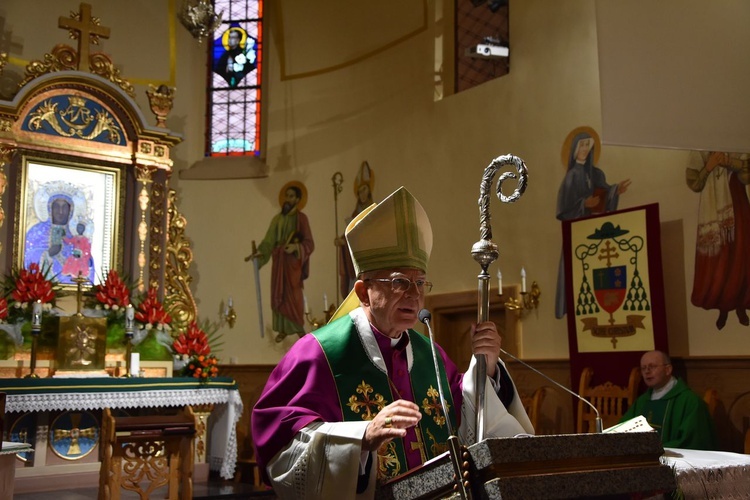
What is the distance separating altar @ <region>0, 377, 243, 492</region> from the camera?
727 centimetres

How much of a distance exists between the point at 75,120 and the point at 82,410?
3231 millimetres


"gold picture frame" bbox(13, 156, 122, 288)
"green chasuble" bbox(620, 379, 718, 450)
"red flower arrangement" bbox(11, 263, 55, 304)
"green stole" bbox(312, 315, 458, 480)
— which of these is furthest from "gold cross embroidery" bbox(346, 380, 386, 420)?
"gold picture frame" bbox(13, 156, 122, 288)

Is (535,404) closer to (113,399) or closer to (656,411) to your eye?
(656,411)

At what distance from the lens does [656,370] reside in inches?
257

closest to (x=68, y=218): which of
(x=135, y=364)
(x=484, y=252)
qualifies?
(x=135, y=364)

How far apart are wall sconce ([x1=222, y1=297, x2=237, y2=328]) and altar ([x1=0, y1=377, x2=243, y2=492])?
7.36 ft

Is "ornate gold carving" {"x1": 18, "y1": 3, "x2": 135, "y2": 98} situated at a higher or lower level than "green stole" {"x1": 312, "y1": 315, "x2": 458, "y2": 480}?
higher

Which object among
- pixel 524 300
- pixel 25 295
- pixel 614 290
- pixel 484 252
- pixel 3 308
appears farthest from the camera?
pixel 524 300

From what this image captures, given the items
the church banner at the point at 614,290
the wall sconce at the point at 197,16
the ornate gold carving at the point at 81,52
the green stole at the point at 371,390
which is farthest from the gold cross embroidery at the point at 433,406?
the ornate gold carving at the point at 81,52

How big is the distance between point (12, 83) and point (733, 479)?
862 cm

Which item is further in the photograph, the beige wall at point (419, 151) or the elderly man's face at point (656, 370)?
the beige wall at point (419, 151)

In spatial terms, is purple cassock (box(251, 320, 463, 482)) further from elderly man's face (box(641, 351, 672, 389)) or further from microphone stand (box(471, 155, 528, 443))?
elderly man's face (box(641, 351, 672, 389))

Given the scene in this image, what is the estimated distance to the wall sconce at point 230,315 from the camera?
1072cm

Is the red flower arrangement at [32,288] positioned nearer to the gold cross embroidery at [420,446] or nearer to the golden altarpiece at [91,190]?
the golden altarpiece at [91,190]
